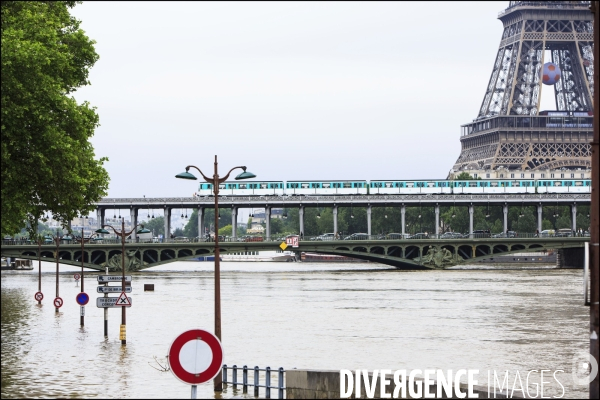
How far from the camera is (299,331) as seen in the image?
173 ft

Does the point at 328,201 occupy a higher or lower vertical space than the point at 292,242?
higher

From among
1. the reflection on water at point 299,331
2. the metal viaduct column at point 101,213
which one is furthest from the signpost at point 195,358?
the metal viaduct column at point 101,213

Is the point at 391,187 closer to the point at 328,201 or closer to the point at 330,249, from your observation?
the point at 328,201

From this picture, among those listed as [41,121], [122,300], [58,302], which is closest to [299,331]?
[122,300]

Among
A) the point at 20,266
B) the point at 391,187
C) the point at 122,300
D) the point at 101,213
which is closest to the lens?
the point at 122,300

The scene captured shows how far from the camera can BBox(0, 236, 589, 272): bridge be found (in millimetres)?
115750

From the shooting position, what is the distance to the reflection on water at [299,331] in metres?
34.9

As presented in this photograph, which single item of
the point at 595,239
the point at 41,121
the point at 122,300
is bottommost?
the point at 122,300

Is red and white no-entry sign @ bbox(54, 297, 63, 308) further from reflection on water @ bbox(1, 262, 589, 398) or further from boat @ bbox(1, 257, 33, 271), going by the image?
boat @ bbox(1, 257, 33, 271)

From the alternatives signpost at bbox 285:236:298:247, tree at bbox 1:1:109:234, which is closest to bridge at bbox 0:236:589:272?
signpost at bbox 285:236:298:247

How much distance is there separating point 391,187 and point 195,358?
472 ft

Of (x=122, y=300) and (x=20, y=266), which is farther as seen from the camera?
(x=20, y=266)

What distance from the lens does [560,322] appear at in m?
57.4

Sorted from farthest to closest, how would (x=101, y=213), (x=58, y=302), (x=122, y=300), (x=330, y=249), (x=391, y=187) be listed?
(x=391, y=187), (x=101, y=213), (x=330, y=249), (x=58, y=302), (x=122, y=300)
